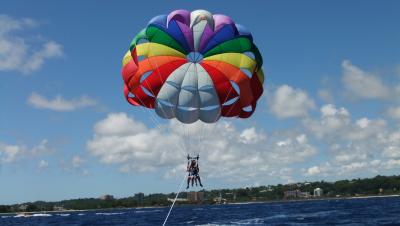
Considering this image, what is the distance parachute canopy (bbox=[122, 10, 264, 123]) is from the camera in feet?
83.7

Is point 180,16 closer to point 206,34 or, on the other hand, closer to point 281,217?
point 206,34

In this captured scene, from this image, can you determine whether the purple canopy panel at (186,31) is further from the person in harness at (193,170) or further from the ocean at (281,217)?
the ocean at (281,217)

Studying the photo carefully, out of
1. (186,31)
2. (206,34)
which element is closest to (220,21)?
(206,34)

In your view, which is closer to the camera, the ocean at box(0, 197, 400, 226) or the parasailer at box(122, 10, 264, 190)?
the parasailer at box(122, 10, 264, 190)

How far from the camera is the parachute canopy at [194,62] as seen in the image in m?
25.5

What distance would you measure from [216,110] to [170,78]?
8.46 feet

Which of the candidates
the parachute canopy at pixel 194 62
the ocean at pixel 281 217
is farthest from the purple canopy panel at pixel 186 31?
the ocean at pixel 281 217

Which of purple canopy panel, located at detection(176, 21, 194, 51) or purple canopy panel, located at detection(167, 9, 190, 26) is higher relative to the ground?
purple canopy panel, located at detection(167, 9, 190, 26)

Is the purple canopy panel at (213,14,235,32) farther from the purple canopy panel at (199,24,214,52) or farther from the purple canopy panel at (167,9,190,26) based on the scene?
the purple canopy panel at (167,9,190,26)

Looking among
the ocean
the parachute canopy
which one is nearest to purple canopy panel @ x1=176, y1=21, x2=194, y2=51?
the parachute canopy

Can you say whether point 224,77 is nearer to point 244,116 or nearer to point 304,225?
point 244,116

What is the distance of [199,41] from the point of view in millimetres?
25672

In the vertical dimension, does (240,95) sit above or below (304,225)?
above

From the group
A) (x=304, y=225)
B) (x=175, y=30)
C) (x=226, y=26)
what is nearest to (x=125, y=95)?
(x=175, y=30)
